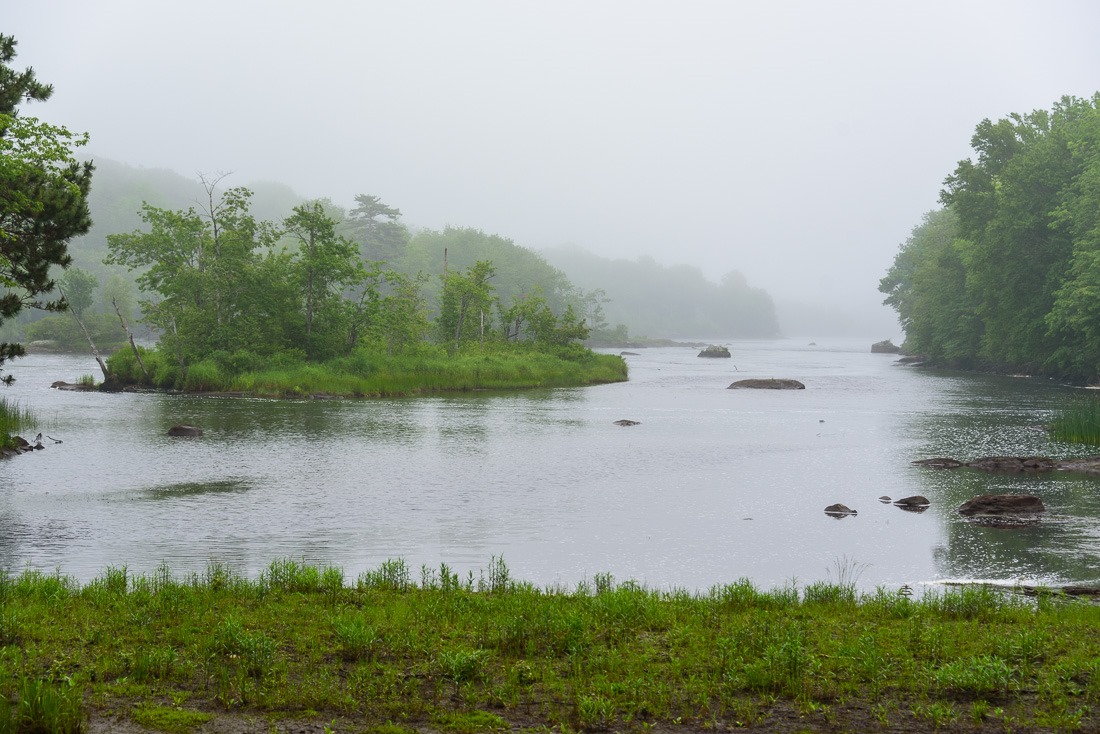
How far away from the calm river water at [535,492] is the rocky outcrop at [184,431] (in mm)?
949

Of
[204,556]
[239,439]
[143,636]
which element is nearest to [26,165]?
[239,439]

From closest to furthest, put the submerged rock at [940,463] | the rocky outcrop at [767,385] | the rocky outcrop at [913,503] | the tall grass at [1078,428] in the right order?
1. the rocky outcrop at [913,503]
2. the submerged rock at [940,463]
3. the tall grass at [1078,428]
4. the rocky outcrop at [767,385]

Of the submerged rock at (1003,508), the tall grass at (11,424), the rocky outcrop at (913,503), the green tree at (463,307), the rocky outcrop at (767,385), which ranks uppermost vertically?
the green tree at (463,307)

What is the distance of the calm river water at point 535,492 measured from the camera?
19141 mm

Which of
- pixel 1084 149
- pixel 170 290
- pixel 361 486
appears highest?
pixel 1084 149

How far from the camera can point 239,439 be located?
38.2 metres

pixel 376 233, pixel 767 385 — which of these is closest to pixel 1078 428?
pixel 767 385

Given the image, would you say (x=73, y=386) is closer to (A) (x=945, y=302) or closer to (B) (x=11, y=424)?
(B) (x=11, y=424)

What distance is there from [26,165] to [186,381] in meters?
33.4

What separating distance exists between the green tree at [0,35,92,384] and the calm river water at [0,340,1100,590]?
6.67 m

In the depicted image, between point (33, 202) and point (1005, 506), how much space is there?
3073 cm

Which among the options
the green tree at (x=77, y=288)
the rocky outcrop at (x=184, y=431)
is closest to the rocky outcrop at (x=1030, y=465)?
the rocky outcrop at (x=184, y=431)

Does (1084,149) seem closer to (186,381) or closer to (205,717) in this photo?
(186,381)

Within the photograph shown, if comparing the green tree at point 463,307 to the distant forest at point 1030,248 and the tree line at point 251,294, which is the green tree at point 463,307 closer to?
the tree line at point 251,294
